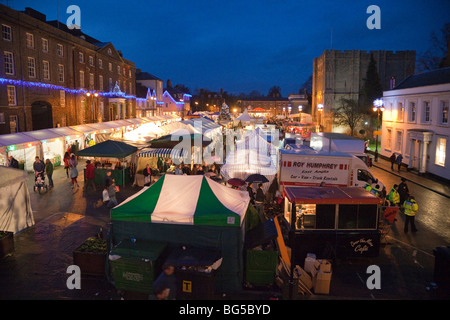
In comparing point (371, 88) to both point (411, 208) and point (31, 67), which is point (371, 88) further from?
point (31, 67)

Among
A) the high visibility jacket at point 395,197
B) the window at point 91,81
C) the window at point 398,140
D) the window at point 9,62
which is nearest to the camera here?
the high visibility jacket at point 395,197

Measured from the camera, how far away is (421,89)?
24594mm

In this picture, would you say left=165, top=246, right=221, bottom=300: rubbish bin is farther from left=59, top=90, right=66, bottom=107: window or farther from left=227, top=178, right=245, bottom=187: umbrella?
left=59, top=90, right=66, bottom=107: window

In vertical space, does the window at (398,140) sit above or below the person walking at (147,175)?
above

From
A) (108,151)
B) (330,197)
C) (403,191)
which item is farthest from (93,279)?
(403,191)

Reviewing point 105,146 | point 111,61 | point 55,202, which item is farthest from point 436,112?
point 111,61

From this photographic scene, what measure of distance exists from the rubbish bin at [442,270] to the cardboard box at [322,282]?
2.58 meters

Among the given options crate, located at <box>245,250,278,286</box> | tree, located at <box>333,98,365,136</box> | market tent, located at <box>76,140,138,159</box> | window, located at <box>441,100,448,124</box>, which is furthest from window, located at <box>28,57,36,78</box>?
tree, located at <box>333,98,365,136</box>

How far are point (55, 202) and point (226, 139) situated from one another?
19.3 meters

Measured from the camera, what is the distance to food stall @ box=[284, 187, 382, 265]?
9.07 meters

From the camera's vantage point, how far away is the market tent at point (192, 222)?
7469 millimetres

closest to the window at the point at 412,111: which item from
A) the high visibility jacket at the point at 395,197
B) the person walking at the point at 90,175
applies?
the high visibility jacket at the point at 395,197

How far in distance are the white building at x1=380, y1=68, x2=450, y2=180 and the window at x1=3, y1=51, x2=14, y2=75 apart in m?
30.1

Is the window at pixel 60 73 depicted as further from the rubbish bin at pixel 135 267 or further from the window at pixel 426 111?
the window at pixel 426 111
